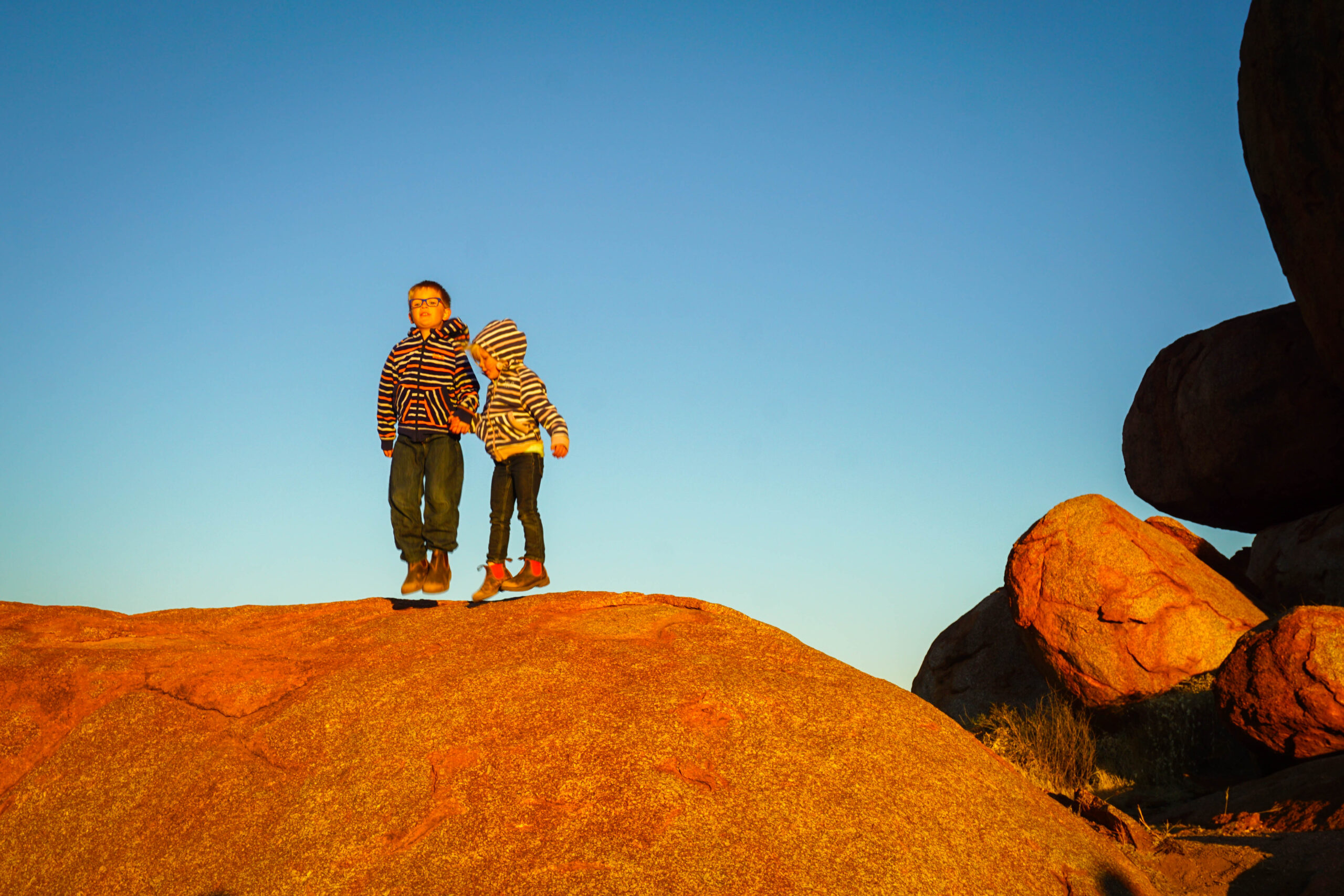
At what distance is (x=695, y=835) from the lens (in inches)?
159

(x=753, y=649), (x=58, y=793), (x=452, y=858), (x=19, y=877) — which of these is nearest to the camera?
(x=452, y=858)

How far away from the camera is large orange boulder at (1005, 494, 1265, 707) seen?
30.5 feet

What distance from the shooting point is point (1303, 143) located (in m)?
9.21

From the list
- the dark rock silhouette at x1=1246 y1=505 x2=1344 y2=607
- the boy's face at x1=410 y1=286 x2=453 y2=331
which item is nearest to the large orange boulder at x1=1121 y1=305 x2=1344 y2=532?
the dark rock silhouette at x1=1246 y1=505 x2=1344 y2=607

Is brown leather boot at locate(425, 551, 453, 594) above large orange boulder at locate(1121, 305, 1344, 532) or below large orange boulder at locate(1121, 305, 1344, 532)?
below

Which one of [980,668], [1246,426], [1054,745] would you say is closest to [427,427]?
[1054,745]

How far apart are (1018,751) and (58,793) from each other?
7.65 meters

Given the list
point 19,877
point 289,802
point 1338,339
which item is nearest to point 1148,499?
point 1338,339

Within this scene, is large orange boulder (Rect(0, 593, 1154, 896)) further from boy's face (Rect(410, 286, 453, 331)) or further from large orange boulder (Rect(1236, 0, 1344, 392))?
large orange boulder (Rect(1236, 0, 1344, 392))

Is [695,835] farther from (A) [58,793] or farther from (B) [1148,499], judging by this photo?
(B) [1148,499]

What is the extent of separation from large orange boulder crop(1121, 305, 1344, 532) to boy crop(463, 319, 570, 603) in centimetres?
844

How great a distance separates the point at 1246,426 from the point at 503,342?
8.81m

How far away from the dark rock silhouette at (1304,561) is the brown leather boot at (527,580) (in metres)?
8.34

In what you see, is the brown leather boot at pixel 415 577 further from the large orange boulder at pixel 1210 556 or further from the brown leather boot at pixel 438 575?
the large orange boulder at pixel 1210 556
